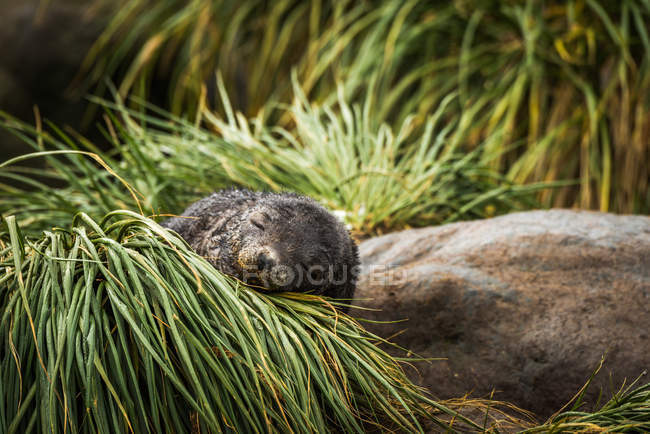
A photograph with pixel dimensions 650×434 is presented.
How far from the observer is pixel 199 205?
2271 mm

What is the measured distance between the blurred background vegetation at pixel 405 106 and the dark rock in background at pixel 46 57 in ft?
2.90

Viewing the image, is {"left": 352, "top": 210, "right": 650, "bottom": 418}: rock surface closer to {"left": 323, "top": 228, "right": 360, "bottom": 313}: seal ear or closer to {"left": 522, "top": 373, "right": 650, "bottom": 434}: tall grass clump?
{"left": 522, "top": 373, "right": 650, "bottom": 434}: tall grass clump

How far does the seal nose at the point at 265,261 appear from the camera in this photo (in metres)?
1.78

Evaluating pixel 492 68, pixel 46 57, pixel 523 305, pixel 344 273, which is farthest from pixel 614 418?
pixel 46 57

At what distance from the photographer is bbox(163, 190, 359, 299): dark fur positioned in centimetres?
181

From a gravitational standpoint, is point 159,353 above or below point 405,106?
below

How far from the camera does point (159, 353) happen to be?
1.56 m

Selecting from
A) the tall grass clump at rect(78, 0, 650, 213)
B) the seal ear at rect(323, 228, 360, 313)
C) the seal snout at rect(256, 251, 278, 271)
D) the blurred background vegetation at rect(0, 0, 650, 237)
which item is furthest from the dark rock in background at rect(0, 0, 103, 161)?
the seal snout at rect(256, 251, 278, 271)

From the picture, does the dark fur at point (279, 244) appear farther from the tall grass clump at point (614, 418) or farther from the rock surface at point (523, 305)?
the tall grass clump at point (614, 418)

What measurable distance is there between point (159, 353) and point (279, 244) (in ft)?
1.57

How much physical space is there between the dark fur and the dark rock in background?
4.86m

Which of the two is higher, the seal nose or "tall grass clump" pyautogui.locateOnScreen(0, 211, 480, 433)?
the seal nose

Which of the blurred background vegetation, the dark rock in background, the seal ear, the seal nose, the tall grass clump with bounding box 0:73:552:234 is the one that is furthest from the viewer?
the dark rock in background

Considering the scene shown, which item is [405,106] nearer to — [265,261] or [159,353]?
[265,261]
